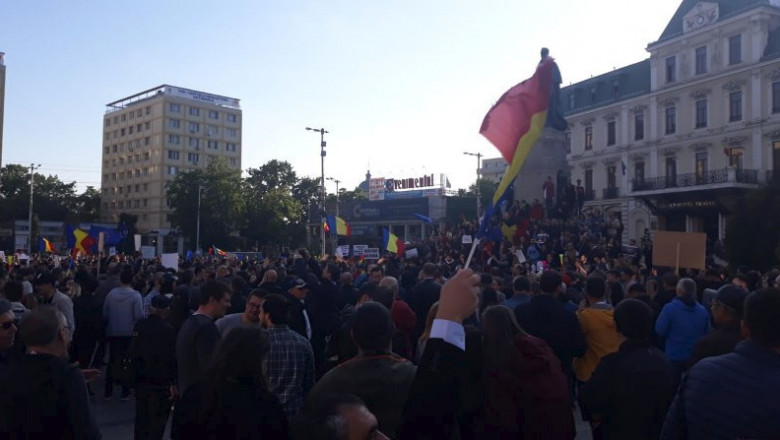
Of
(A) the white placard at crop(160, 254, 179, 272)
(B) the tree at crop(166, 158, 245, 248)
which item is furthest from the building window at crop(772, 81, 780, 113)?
(B) the tree at crop(166, 158, 245, 248)

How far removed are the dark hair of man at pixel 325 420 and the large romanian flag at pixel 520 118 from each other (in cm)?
225

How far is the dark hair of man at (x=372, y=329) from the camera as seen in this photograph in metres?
3.75

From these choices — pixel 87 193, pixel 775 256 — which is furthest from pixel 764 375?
pixel 87 193

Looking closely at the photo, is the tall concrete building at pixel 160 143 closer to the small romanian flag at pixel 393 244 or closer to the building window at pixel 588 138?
the building window at pixel 588 138

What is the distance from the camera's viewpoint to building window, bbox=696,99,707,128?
42144 millimetres

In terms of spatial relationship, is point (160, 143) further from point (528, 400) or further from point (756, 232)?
point (528, 400)

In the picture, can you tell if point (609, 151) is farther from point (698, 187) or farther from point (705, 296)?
point (705, 296)

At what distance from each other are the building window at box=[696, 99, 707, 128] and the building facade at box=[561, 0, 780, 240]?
0.06 m

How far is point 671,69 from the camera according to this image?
145 feet

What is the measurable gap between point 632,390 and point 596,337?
1847 millimetres

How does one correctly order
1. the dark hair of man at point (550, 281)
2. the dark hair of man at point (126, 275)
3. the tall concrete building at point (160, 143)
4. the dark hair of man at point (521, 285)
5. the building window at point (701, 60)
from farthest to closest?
the tall concrete building at point (160, 143)
the building window at point (701, 60)
the dark hair of man at point (126, 275)
the dark hair of man at point (521, 285)
the dark hair of man at point (550, 281)

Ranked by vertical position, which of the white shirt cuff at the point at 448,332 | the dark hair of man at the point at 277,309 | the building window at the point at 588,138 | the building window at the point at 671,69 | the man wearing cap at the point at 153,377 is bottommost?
Result: the man wearing cap at the point at 153,377

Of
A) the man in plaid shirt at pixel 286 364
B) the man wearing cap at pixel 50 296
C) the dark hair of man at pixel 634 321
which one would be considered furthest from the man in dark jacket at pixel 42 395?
the man wearing cap at pixel 50 296

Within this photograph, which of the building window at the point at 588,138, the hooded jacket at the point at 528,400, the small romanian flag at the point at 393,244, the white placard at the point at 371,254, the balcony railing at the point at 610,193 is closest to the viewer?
the hooded jacket at the point at 528,400
